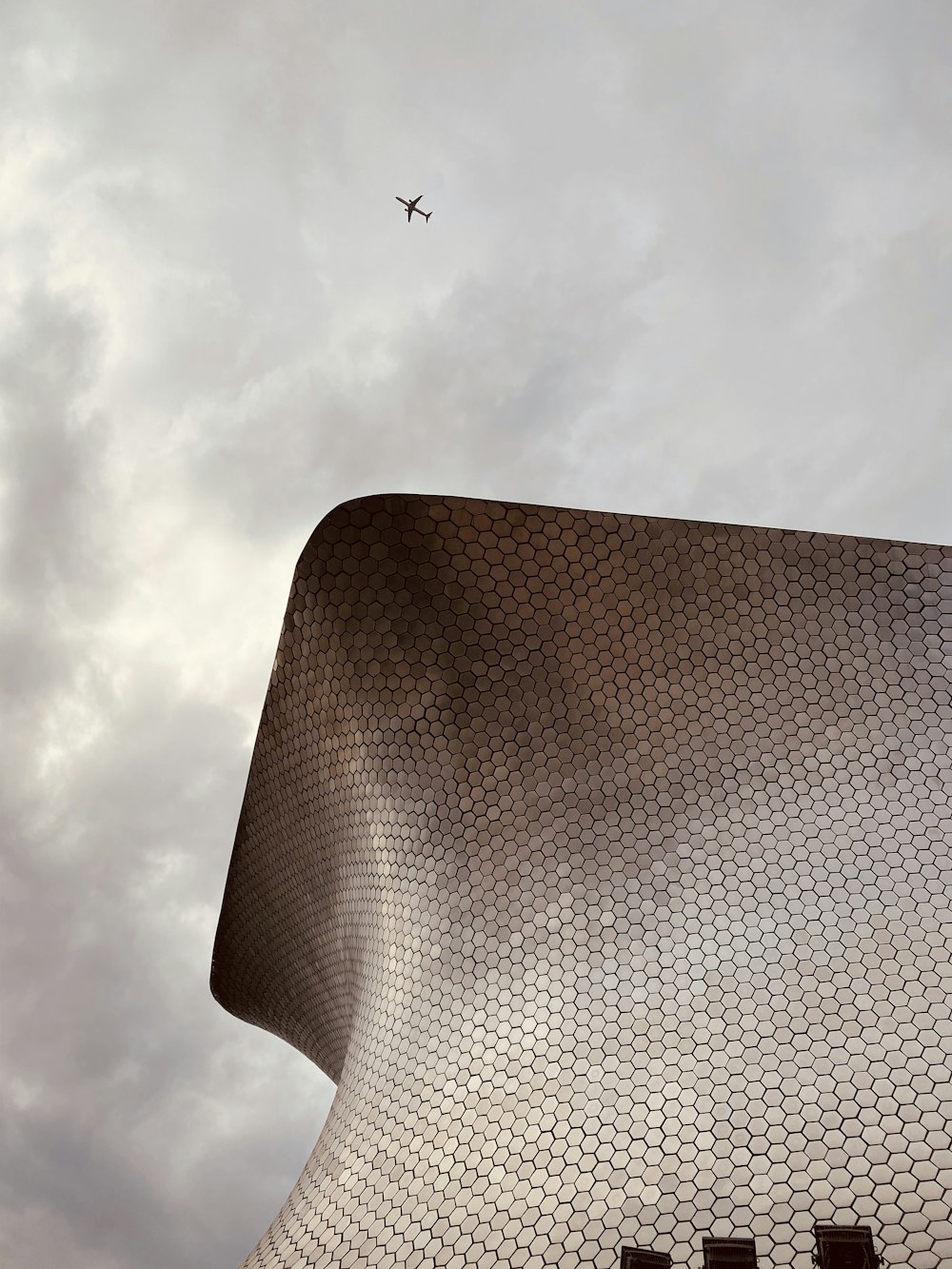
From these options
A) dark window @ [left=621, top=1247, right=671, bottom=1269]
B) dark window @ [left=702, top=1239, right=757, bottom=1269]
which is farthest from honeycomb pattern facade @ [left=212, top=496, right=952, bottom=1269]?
dark window @ [left=702, top=1239, right=757, bottom=1269]

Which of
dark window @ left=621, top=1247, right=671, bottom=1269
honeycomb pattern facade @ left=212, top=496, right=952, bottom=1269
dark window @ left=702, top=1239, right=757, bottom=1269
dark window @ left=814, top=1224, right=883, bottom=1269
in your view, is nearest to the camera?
dark window @ left=814, top=1224, right=883, bottom=1269

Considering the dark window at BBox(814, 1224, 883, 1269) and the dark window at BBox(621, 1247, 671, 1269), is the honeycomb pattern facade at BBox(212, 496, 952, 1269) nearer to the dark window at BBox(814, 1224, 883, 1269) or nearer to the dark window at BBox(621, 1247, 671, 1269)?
the dark window at BBox(621, 1247, 671, 1269)

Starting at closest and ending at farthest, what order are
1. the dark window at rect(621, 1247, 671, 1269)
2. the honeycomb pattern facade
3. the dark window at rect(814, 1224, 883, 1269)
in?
the dark window at rect(814, 1224, 883, 1269)
the dark window at rect(621, 1247, 671, 1269)
the honeycomb pattern facade

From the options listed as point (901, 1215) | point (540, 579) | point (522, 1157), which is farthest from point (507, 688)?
point (901, 1215)

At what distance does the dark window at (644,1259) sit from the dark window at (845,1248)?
34.3 inches

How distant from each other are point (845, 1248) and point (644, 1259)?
117cm

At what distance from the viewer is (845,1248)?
575 cm

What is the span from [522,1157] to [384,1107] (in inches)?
59.9

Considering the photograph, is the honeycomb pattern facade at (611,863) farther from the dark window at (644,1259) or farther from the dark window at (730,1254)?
the dark window at (730,1254)

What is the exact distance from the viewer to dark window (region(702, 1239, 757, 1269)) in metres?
5.80

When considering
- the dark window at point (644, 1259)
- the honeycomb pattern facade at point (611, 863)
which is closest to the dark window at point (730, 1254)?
the dark window at point (644, 1259)

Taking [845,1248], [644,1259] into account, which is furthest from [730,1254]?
[845,1248]

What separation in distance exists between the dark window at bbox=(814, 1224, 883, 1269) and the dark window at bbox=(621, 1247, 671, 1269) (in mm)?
Answer: 872

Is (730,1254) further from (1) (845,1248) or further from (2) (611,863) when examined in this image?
(2) (611,863)
